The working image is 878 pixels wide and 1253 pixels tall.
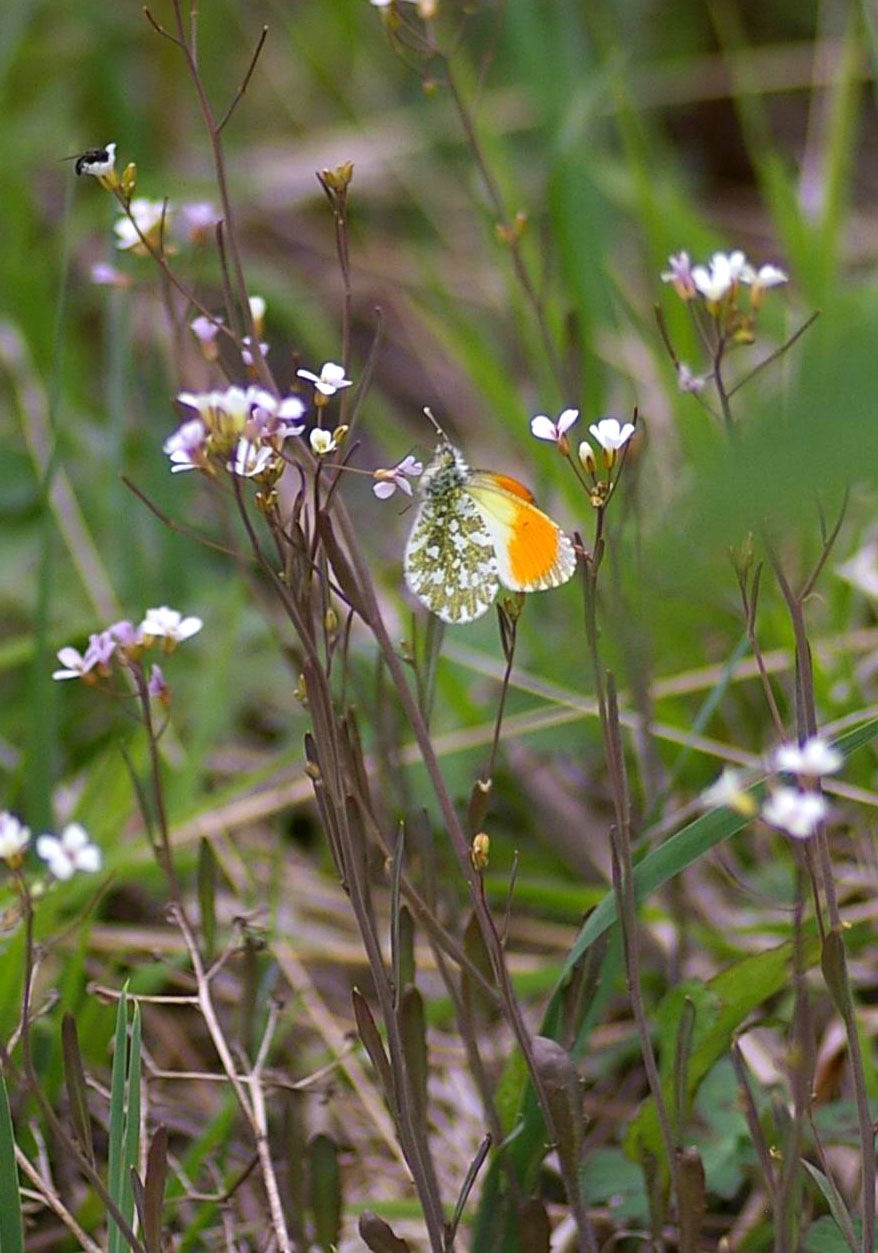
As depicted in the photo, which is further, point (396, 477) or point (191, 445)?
point (396, 477)

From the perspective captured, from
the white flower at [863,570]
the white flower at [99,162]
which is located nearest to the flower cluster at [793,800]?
the white flower at [99,162]

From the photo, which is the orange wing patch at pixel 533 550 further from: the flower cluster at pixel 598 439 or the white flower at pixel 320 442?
the white flower at pixel 320 442

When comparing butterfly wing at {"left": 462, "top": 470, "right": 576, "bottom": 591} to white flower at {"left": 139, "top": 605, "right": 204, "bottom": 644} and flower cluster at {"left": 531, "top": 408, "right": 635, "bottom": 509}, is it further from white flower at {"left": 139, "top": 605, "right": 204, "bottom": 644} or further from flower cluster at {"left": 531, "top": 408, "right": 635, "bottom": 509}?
white flower at {"left": 139, "top": 605, "right": 204, "bottom": 644}

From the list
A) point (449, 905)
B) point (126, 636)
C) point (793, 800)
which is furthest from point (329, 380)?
point (449, 905)

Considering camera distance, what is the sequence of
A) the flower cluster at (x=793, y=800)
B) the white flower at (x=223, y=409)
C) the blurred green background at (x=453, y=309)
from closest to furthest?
the flower cluster at (x=793, y=800) < the white flower at (x=223, y=409) < the blurred green background at (x=453, y=309)

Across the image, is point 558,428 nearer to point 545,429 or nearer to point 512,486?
point 545,429

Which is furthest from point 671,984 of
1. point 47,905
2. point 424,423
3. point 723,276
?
point 424,423

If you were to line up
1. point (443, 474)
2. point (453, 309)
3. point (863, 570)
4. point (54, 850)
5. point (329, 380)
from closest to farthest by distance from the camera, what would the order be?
point (329, 380)
point (54, 850)
point (443, 474)
point (863, 570)
point (453, 309)
